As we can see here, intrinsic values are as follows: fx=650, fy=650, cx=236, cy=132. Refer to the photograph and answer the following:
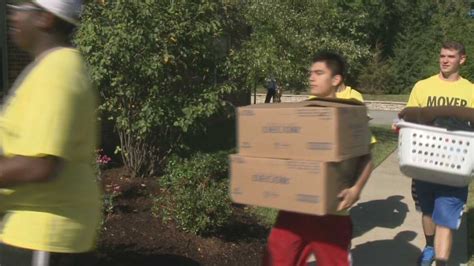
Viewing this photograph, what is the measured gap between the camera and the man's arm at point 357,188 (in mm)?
3418

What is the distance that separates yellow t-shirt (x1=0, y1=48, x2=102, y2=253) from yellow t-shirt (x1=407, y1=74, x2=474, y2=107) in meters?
3.66

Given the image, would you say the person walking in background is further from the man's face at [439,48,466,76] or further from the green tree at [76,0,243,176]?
the green tree at [76,0,243,176]

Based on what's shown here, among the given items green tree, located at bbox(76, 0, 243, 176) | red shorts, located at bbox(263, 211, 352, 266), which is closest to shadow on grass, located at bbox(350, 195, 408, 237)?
green tree, located at bbox(76, 0, 243, 176)

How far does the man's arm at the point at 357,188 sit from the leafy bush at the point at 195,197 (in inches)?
91.3

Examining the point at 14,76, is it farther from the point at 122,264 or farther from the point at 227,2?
the point at 122,264

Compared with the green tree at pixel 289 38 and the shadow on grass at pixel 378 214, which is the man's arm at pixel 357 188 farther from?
the green tree at pixel 289 38

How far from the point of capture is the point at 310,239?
3641 mm

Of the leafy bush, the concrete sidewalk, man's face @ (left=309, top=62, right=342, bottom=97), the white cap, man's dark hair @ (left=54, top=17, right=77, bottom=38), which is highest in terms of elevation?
the white cap

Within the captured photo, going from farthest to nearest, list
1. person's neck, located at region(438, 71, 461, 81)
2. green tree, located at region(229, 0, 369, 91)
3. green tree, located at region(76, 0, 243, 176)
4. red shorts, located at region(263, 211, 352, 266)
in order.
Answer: green tree, located at region(229, 0, 369, 91), green tree, located at region(76, 0, 243, 176), person's neck, located at region(438, 71, 461, 81), red shorts, located at region(263, 211, 352, 266)

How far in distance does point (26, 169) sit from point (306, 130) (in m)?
1.62

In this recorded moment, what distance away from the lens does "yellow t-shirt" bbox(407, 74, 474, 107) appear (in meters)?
5.20

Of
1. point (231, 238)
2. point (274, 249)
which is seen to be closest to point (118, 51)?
point (231, 238)

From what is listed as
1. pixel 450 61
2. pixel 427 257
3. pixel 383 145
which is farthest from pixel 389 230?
pixel 383 145

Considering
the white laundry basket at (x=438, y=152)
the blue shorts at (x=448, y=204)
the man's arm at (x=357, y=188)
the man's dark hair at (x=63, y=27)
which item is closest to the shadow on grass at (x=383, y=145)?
the blue shorts at (x=448, y=204)
